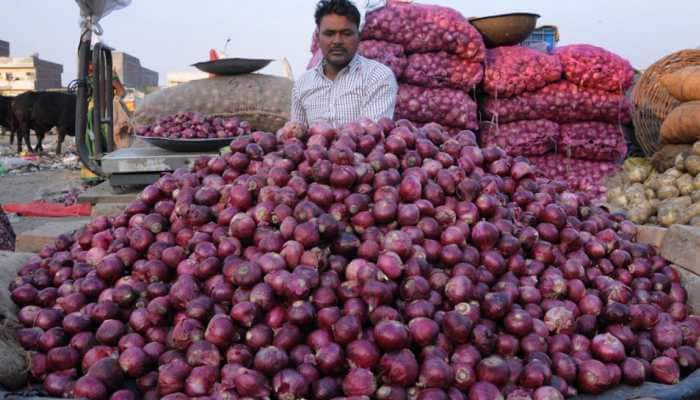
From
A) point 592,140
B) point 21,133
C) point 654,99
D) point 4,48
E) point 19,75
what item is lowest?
point 21,133

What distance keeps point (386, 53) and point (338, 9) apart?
1.61 metres

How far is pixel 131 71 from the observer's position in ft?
89.3

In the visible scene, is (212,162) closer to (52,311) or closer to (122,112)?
(52,311)

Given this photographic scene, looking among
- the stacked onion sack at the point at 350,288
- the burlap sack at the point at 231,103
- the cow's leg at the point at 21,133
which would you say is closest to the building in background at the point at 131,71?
→ the cow's leg at the point at 21,133

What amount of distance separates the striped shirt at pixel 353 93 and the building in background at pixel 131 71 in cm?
2238

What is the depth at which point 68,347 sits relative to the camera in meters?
1.42

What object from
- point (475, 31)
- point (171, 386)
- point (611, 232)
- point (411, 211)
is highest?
point (475, 31)

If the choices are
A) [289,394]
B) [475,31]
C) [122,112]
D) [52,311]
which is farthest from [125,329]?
[122,112]

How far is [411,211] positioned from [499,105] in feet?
14.4

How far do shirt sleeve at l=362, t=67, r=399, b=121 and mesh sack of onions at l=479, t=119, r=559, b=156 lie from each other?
2.31 metres

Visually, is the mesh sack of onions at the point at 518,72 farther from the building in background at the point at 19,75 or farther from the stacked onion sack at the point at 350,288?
the building in background at the point at 19,75

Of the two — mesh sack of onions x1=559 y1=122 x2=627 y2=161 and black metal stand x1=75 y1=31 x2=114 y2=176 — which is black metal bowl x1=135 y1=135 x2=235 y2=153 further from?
mesh sack of onions x1=559 y1=122 x2=627 y2=161

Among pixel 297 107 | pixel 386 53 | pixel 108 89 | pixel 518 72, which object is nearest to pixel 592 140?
pixel 518 72

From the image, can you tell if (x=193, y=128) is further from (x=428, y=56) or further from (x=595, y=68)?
(x=595, y=68)
